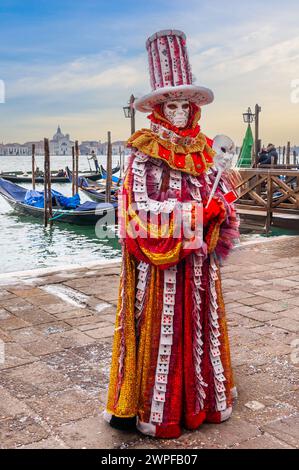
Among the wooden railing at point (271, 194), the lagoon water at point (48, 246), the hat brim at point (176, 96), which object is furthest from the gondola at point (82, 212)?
the hat brim at point (176, 96)

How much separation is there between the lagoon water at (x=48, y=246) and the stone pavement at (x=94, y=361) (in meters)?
5.19

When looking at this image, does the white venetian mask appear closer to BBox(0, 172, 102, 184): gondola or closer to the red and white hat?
the red and white hat

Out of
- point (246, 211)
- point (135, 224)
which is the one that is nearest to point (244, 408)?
point (135, 224)

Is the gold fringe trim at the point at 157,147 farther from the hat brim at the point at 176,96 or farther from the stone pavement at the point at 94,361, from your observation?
the stone pavement at the point at 94,361

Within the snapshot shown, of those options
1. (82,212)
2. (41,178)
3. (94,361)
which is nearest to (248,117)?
(82,212)

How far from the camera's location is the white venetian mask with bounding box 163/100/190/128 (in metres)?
2.37

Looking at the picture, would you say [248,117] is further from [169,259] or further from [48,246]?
[169,259]

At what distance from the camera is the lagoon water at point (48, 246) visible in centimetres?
1127

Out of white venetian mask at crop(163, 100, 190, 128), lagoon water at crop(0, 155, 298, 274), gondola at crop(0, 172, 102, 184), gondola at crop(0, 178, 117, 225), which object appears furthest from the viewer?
gondola at crop(0, 172, 102, 184)

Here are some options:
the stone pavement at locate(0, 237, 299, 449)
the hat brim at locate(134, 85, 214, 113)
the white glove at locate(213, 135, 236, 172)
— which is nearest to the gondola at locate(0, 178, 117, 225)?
the stone pavement at locate(0, 237, 299, 449)

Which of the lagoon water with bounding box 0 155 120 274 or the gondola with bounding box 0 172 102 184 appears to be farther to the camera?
the gondola with bounding box 0 172 102 184

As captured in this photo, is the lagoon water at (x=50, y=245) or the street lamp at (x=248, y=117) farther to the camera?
the street lamp at (x=248, y=117)

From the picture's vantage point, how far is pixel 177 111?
2371 millimetres
